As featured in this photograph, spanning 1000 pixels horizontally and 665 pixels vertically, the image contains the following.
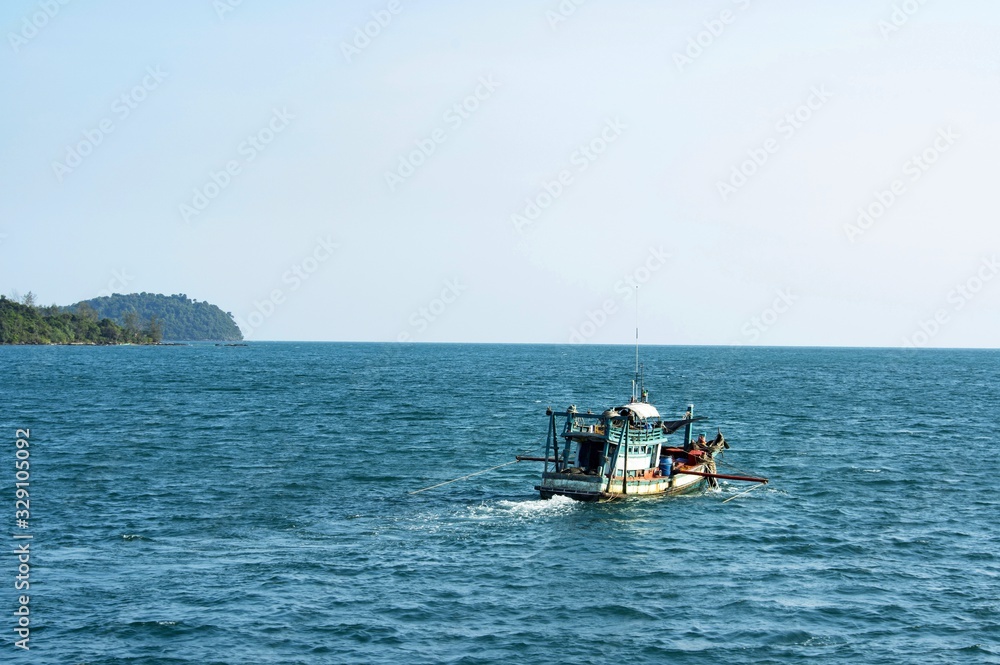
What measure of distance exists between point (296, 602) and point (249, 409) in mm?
72045

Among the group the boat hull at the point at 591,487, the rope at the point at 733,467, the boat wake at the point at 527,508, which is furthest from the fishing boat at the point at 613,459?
the rope at the point at 733,467

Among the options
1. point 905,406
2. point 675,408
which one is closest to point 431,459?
point 675,408

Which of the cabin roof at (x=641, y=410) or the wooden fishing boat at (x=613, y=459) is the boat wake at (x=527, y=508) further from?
the cabin roof at (x=641, y=410)

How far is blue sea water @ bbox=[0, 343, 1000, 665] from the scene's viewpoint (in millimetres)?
30750

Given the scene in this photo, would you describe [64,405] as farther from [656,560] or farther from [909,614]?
[909,614]

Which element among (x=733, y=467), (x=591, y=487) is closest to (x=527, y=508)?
(x=591, y=487)

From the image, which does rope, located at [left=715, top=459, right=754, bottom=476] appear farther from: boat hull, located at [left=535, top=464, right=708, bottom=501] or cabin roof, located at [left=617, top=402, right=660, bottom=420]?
cabin roof, located at [left=617, top=402, right=660, bottom=420]

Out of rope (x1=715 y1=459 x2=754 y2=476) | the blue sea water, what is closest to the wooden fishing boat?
the blue sea water

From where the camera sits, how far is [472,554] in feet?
132

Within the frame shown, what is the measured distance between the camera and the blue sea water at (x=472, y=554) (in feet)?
101

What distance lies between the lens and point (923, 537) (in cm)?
4475

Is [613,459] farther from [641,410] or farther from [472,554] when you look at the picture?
[472,554]

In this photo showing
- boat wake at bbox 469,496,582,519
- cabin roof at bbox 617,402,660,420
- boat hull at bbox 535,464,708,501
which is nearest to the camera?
boat wake at bbox 469,496,582,519

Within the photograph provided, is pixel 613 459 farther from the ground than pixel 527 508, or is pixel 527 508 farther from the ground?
pixel 613 459
